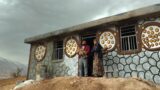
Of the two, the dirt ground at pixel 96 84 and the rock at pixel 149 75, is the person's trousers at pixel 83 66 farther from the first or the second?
the rock at pixel 149 75

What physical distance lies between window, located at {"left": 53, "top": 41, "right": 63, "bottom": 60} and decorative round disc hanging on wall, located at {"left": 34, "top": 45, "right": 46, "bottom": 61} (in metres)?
0.91

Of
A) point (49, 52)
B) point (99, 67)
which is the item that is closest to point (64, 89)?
point (99, 67)

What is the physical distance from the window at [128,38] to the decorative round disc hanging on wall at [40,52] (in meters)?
5.65

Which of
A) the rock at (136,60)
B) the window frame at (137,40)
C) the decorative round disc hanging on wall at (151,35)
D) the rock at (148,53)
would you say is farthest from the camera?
the window frame at (137,40)

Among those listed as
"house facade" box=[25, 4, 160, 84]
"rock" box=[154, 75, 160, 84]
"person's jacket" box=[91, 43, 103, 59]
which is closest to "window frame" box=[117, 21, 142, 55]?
"house facade" box=[25, 4, 160, 84]

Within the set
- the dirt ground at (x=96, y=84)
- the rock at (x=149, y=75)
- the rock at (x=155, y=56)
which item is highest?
the rock at (x=155, y=56)

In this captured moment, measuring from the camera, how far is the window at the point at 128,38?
Answer: 34.8 feet

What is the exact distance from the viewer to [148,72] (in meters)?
9.78

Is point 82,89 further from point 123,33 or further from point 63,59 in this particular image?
point 63,59

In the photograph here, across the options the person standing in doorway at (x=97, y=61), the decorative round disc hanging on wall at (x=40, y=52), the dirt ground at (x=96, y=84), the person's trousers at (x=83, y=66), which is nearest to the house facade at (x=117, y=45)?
the decorative round disc hanging on wall at (x=40, y=52)

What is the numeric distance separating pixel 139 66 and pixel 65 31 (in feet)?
16.0

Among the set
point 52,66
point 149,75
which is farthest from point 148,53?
point 52,66

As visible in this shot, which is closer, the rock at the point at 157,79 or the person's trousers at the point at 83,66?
the rock at the point at 157,79

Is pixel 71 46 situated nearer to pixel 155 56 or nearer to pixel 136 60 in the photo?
pixel 136 60
